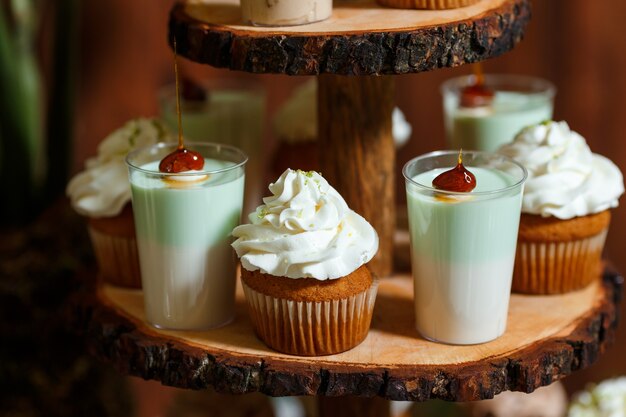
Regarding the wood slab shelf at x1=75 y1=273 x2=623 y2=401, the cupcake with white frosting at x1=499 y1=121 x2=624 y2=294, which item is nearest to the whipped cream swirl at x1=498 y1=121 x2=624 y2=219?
the cupcake with white frosting at x1=499 y1=121 x2=624 y2=294

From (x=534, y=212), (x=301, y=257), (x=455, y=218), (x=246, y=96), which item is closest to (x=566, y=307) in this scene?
(x=534, y=212)

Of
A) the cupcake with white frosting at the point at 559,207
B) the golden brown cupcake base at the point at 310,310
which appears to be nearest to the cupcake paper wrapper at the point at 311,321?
the golden brown cupcake base at the point at 310,310

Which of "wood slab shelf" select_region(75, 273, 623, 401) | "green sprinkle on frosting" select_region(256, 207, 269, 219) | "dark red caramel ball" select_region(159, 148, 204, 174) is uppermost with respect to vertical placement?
"dark red caramel ball" select_region(159, 148, 204, 174)

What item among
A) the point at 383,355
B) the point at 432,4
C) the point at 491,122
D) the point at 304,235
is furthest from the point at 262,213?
the point at 491,122

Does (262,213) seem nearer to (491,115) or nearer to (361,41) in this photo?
(361,41)

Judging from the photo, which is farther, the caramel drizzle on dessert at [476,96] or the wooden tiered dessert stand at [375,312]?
the caramel drizzle on dessert at [476,96]

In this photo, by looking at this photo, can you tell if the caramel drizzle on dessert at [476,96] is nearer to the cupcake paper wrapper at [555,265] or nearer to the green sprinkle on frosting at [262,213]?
the cupcake paper wrapper at [555,265]

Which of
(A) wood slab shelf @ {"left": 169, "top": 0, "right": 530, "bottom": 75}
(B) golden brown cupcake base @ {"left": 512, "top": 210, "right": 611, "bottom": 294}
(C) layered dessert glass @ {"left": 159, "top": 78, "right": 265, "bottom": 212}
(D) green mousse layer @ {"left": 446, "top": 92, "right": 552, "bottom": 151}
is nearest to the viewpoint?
(A) wood slab shelf @ {"left": 169, "top": 0, "right": 530, "bottom": 75}

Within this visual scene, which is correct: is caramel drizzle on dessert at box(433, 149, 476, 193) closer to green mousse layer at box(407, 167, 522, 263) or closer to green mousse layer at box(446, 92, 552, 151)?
green mousse layer at box(407, 167, 522, 263)
